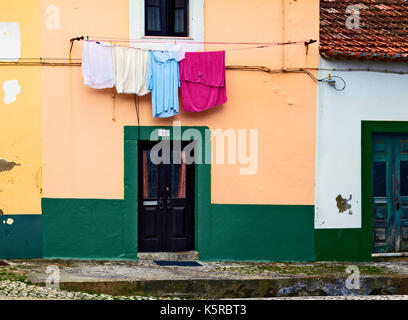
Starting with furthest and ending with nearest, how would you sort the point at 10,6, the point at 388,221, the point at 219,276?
the point at 388,221, the point at 10,6, the point at 219,276

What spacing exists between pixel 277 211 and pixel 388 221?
2.24 m

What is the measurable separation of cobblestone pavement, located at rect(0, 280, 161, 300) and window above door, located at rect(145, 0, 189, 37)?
4.96 m

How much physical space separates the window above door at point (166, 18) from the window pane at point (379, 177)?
4420 mm

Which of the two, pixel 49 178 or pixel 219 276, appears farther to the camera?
pixel 49 178

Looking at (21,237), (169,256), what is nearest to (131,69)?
(169,256)

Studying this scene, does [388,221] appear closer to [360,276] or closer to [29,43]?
[360,276]

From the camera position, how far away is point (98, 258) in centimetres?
1181

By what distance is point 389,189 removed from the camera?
1250 cm

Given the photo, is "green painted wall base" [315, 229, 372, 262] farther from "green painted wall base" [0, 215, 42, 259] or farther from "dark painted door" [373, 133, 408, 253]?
"green painted wall base" [0, 215, 42, 259]

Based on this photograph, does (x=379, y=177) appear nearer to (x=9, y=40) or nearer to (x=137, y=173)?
(x=137, y=173)

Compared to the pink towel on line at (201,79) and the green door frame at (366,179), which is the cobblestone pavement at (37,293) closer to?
the pink towel on line at (201,79)
